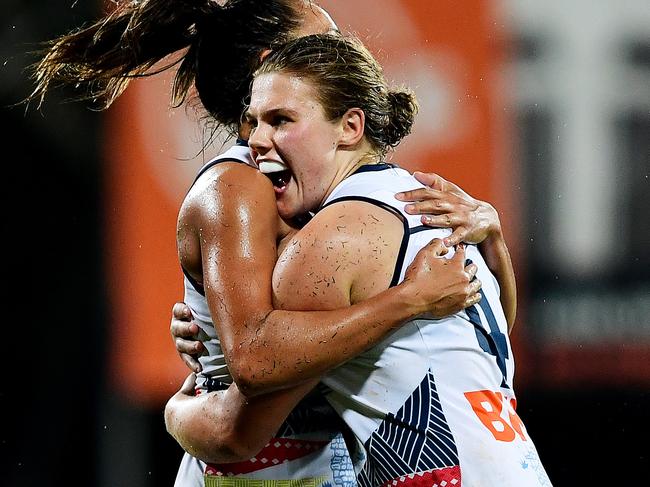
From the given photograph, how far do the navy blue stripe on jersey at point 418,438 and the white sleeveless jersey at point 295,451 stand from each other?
0.29 metres

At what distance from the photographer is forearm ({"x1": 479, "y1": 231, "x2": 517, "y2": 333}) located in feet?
7.96

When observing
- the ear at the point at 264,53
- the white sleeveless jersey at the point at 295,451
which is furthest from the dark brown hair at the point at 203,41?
the white sleeveless jersey at the point at 295,451

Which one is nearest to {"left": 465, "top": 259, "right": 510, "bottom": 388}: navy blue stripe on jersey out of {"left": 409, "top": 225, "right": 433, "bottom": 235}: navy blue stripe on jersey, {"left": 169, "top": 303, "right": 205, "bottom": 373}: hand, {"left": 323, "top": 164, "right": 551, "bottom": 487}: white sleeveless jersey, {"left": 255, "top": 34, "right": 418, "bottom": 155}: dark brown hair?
{"left": 323, "top": 164, "right": 551, "bottom": 487}: white sleeveless jersey

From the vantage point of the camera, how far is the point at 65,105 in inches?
162

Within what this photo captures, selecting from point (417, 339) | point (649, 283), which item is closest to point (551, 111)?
point (649, 283)

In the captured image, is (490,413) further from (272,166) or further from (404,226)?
(272,166)

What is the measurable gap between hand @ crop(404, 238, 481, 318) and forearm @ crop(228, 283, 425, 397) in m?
0.02

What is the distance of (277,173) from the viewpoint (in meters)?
2.24

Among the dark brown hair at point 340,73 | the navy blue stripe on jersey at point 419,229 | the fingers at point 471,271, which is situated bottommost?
the fingers at point 471,271

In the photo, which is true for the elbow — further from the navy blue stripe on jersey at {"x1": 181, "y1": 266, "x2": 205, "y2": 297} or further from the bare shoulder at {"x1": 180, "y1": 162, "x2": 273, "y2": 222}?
the bare shoulder at {"x1": 180, "y1": 162, "x2": 273, "y2": 222}

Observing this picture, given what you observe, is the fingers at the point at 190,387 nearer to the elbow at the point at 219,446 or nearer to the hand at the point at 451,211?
the elbow at the point at 219,446

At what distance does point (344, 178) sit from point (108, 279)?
1992 millimetres

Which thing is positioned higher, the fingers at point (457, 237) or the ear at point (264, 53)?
the ear at point (264, 53)

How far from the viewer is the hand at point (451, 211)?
6.91 feet
